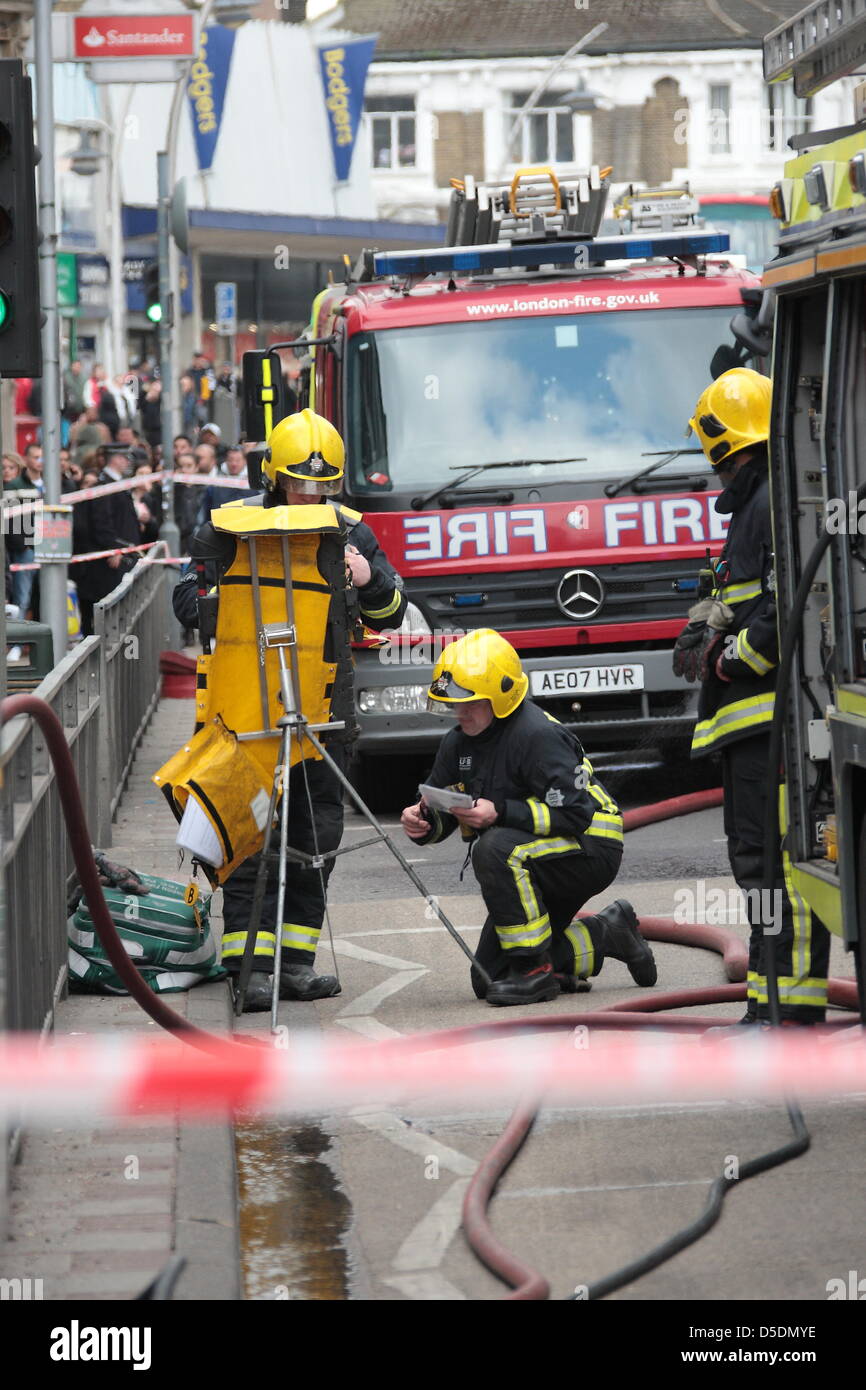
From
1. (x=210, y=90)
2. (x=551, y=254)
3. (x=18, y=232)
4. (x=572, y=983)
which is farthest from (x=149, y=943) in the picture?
(x=210, y=90)

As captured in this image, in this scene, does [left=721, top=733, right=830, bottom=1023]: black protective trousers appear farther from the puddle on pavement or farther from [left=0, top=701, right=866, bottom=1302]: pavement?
the puddle on pavement

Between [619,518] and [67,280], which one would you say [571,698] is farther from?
[67,280]

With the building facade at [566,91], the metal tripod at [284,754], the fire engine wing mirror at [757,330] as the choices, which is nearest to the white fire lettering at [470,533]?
the metal tripod at [284,754]

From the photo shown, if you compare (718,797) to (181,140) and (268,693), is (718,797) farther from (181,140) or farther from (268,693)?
(181,140)

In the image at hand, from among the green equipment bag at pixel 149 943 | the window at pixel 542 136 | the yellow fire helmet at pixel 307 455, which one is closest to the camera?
the green equipment bag at pixel 149 943

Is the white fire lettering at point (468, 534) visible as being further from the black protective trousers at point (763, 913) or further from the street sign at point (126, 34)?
the street sign at point (126, 34)

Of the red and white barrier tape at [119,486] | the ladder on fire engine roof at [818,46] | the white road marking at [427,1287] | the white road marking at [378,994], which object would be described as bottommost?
the white road marking at [378,994]

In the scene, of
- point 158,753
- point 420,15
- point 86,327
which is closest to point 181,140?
point 86,327

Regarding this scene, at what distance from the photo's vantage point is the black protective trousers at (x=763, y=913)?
21.1 feet

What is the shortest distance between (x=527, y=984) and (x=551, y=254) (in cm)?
590

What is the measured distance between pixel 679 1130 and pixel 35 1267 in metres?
1.90

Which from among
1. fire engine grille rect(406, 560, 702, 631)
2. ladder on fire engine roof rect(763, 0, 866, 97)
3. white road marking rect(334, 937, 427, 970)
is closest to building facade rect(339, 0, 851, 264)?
fire engine grille rect(406, 560, 702, 631)

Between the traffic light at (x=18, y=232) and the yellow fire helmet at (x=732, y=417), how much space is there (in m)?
2.00

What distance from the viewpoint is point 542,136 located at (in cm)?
6425
